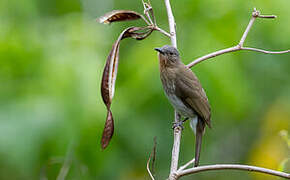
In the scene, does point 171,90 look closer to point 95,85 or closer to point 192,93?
point 192,93

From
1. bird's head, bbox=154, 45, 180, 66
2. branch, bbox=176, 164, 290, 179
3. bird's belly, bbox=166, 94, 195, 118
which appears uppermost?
bird's head, bbox=154, 45, 180, 66

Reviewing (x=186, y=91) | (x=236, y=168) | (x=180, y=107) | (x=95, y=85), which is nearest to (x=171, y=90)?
(x=186, y=91)

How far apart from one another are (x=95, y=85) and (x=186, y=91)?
836 mm

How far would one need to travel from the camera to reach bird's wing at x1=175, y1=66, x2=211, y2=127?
3982 millimetres

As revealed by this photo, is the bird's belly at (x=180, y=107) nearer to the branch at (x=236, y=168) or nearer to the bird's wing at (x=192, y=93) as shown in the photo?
the bird's wing at (x=192, y=93)

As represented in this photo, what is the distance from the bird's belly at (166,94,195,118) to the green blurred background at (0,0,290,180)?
8 cm

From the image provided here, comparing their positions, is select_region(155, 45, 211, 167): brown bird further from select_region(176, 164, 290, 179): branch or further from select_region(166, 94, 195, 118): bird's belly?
select_region(176, 164, 290, 179): branch

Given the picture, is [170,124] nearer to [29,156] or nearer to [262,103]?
[29,156]

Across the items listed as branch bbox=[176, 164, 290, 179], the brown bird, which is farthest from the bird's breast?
branch bbox=[176, 164, 290, 179]

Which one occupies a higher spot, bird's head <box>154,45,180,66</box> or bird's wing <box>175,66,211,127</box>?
bird's head <box>154,45,180,66</box>

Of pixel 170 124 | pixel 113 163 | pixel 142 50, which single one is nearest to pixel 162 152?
pixel 170 124

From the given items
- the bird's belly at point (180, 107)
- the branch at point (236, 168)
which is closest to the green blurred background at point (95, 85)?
the bird's belly at point (180, 107)

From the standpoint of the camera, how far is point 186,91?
412cm

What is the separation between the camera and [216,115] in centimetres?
454
